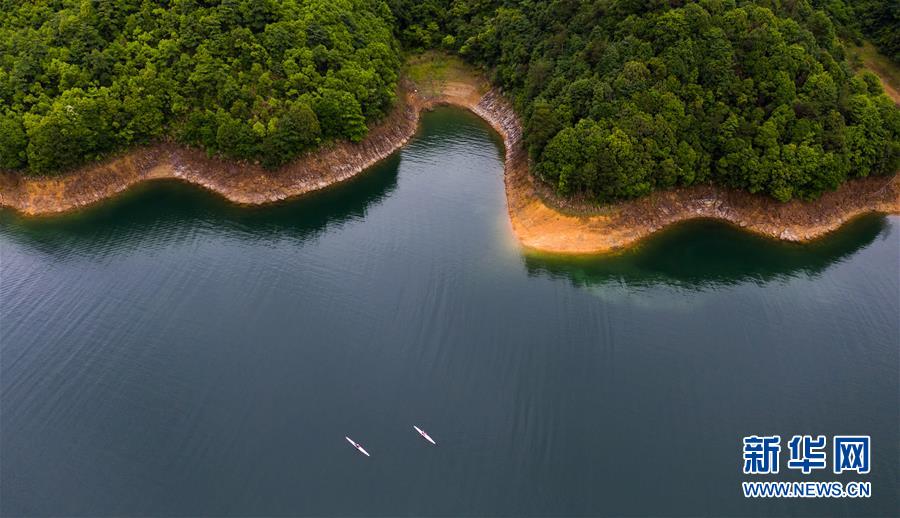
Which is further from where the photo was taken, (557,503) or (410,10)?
Answer: (410,10)

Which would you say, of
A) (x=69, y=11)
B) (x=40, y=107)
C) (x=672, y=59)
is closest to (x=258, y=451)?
(x=40, y=107)

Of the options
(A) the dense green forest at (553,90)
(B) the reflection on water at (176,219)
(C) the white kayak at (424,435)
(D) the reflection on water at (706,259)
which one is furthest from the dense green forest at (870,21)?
(C) the white kayak at (424,435)


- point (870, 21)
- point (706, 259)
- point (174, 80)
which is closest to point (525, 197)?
point (706, 259)

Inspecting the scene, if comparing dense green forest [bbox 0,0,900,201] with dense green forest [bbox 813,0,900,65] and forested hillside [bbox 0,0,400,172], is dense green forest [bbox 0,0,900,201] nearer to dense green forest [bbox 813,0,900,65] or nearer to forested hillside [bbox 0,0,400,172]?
forested hillside [bbox 0,0,400,172]

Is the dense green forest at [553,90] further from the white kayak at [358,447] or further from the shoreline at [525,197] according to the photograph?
the white kayak at [358,447]

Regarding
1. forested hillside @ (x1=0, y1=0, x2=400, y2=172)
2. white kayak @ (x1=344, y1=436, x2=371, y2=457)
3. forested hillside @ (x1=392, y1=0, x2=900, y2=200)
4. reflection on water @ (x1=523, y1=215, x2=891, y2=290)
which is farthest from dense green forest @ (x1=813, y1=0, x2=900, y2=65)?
white kayak @ (x1=344, y1=436, x2=371, y2=457)

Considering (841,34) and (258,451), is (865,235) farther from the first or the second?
(258,451)
